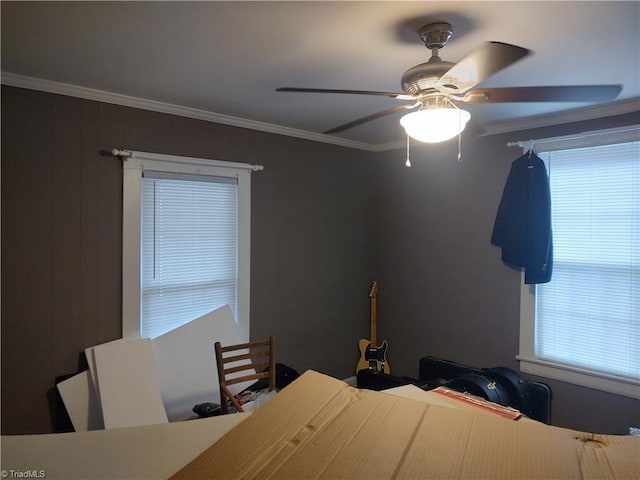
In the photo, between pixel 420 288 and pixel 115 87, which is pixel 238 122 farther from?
pixel 420 288

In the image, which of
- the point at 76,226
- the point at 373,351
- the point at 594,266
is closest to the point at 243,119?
the point at 76,226

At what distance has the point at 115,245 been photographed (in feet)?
9.32

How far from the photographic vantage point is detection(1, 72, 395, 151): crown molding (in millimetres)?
2469

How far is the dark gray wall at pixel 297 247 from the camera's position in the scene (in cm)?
253

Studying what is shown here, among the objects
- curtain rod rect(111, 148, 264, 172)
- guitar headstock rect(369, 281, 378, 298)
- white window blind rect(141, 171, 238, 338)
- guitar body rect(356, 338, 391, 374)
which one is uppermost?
curtain rod rect(111, 148, 264, 172)

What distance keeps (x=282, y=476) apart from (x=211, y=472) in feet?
0.38

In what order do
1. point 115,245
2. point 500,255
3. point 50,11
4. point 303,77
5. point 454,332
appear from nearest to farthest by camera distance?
point 50,11 → point 303,77 → point 115,245 → point 500,255 → point 454,332

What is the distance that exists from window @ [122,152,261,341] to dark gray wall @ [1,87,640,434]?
94 mm

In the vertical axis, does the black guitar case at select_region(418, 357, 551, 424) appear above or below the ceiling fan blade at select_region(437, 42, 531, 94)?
below

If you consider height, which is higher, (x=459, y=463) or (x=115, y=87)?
(x=115, y=87)

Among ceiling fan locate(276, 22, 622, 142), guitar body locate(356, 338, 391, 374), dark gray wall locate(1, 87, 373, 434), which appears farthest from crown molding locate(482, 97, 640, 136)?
guitar body locate(356, 338, 391, 374)

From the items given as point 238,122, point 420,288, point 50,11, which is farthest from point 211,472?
point 420,288

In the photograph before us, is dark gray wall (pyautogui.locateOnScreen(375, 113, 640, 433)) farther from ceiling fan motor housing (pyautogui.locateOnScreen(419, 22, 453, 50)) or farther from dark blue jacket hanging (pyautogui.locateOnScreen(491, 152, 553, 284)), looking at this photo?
ceiling fan motor housing (pyautogui.locateOnScreen(419, 22, 453, 50))

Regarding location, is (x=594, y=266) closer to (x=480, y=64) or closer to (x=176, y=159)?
(x=480, y=64)
